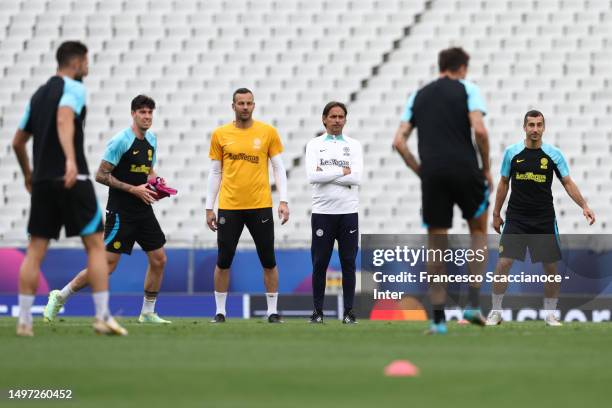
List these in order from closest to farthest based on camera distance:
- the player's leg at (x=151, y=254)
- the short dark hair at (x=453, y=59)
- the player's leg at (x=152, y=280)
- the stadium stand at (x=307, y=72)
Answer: the short dark hair at (x=453, y=59) → the player's leg at (x=151, y=254) → the player's leg at (x=152, y=280) → the stadium stand at (x=307, y=72)

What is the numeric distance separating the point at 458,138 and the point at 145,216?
351 centimetres

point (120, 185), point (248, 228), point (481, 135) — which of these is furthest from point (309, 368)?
point (248, 228)

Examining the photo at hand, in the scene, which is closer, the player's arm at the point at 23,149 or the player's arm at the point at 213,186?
the player's arm at the point at 23,149

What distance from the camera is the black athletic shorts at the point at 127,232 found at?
11.3 metres

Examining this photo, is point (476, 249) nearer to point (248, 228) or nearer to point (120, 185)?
point (248, 228)

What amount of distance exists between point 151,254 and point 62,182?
3041 millimetres

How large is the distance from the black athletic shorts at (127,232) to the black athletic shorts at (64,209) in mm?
2626

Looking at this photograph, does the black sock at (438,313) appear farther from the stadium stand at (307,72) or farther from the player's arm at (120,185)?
the stadium stand at (307,72)

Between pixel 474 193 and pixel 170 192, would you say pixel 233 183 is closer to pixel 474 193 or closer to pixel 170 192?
pixel 170 192

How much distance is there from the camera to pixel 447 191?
890 cm

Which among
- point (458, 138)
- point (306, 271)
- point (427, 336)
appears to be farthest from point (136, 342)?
point (306, 271)

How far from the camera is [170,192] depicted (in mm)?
11305

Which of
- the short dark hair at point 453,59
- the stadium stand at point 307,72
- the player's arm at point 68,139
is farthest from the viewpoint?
the stadium stand at point 307,72

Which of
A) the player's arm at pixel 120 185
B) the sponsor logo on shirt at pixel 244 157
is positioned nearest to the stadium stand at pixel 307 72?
the sponsor logo on shirt at pixel 244 157
